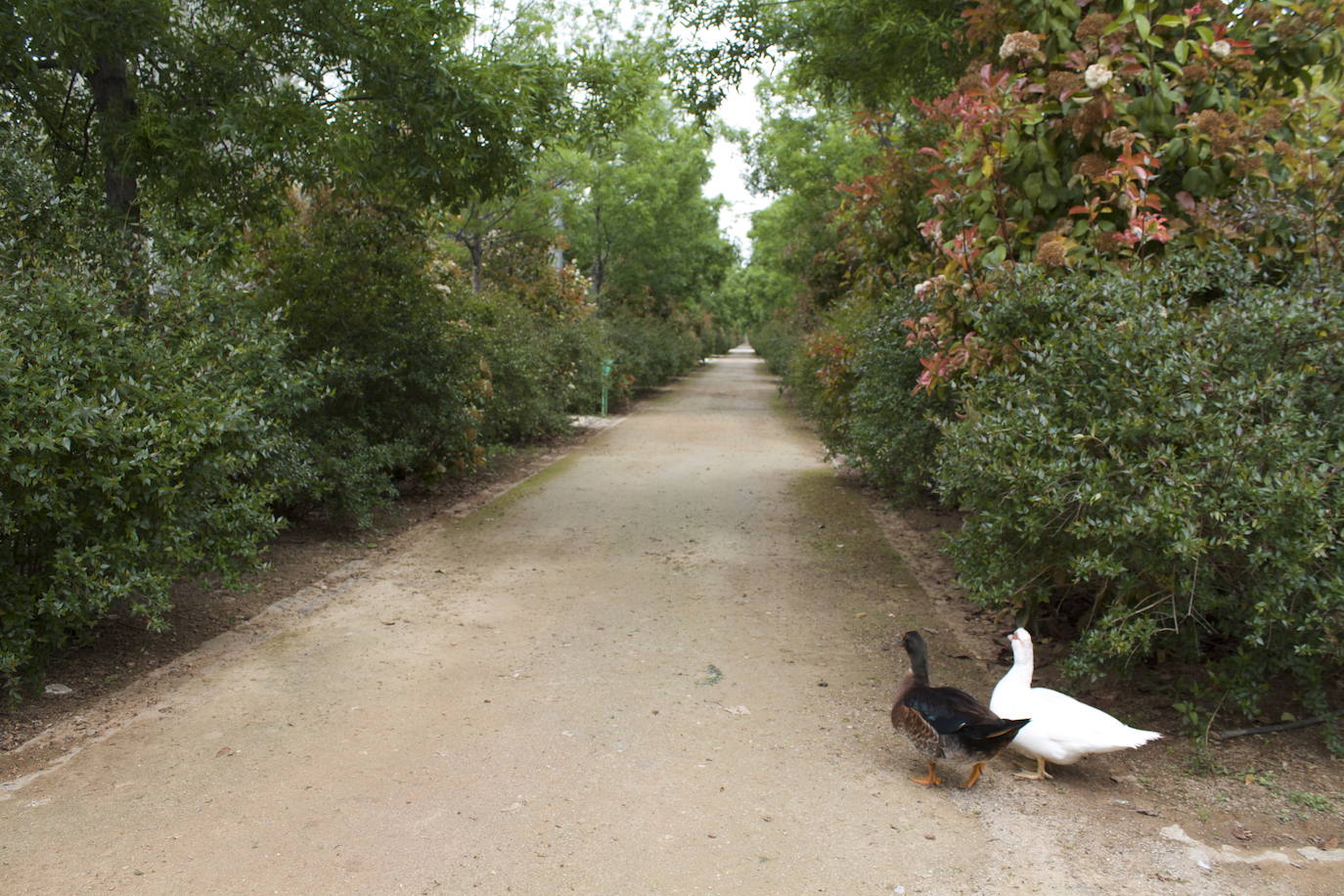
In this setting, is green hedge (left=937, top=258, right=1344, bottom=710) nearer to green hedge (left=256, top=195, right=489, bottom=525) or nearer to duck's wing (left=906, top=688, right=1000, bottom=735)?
duck's wing (left=906, top=688, right=1000, bottom=735)

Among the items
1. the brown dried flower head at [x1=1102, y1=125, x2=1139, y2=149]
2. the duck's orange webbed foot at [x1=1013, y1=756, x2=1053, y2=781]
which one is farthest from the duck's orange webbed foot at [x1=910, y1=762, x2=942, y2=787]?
the brown dried flower head at [x1=1102, y1=125, x2=1139, y2=149]

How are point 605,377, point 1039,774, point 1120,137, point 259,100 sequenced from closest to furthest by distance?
point 1039,774 < point 1120,137 < point 259,100 < point 605,377

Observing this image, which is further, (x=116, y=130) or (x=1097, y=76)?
(x=116, y=130)

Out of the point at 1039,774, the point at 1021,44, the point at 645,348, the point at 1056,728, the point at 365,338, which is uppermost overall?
the point at 1021,44

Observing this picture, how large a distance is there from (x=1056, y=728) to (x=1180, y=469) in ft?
3.68

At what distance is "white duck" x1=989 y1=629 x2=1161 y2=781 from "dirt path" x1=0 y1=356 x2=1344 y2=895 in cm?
18

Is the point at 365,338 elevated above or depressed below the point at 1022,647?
above

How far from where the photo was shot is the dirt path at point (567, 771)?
10.9 ft

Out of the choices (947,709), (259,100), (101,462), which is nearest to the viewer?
(947,709)

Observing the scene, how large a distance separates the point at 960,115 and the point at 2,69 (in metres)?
6.13

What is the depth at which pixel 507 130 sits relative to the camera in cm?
762

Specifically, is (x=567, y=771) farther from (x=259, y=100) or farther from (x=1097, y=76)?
(x=259, y=100)

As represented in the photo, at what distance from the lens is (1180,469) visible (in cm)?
404

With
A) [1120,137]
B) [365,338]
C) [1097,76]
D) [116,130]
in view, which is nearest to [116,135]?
[116,130]
